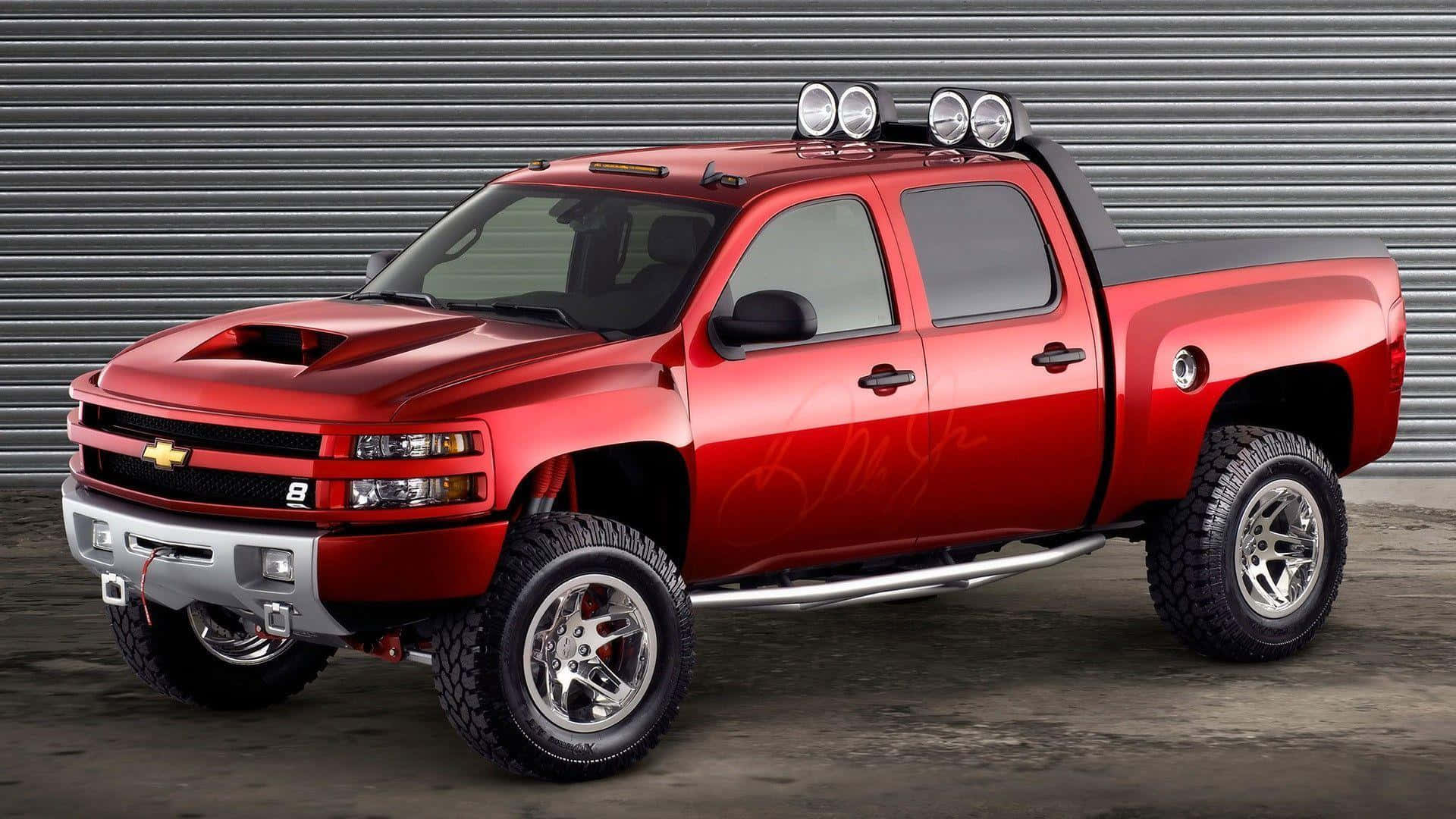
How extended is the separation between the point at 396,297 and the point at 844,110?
2002 mm

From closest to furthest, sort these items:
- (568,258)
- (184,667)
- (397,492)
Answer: (397,492), (184,667), (568,258)

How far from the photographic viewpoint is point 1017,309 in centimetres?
736

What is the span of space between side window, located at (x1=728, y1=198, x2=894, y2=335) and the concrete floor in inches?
54.5

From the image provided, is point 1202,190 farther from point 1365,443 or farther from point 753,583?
point 753,583

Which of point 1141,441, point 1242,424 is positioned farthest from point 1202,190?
point 1141,441

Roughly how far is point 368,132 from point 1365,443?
6.24 metres

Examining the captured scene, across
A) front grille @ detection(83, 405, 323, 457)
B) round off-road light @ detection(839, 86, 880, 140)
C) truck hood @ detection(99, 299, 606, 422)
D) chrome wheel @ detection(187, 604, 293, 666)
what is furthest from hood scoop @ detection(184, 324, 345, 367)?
round off-road light @ detection(839, 86, 880, 140)

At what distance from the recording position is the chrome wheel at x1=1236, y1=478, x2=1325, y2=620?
8.00 metres

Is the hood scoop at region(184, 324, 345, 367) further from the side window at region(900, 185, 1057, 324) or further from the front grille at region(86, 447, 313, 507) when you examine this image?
the side window at region(900, 185, 1057, 324)

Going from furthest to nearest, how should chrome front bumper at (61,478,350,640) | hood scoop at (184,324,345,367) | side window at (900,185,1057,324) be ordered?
side window at (900,185,1057,324), hood scoop at (184,324,345,367), chrome front bumper at (61,478,350,640)

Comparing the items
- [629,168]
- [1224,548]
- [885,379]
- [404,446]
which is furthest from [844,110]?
[404,446]

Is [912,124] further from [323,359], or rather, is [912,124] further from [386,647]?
[386,647]

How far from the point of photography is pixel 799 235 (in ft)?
22.8

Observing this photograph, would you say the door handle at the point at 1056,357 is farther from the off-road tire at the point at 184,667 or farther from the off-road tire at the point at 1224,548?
the off-road tire at the point at 184,667
